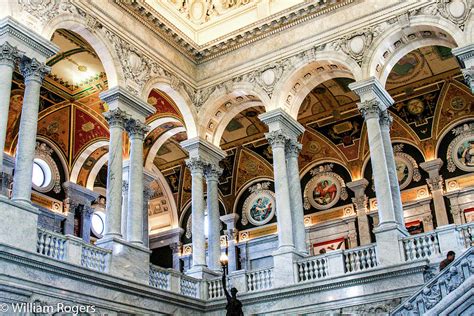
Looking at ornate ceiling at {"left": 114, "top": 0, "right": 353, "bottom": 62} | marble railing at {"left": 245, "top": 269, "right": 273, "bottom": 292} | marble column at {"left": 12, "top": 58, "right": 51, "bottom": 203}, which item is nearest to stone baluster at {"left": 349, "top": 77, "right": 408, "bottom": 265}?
ornate ceiling at {"left": 114, "top": 0, "right": 353, "bottom": 62}

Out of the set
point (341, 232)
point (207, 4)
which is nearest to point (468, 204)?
point (341, 232)

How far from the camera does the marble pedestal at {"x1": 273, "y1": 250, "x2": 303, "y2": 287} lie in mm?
16688

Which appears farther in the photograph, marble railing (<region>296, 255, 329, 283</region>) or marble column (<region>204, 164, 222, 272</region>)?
marble column (<region>204, 164, 222, 272</region>)

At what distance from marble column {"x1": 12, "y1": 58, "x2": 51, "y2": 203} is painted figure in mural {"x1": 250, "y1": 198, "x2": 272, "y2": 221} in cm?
1181

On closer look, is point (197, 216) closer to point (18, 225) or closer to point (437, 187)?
point (18, 225)

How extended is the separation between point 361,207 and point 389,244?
23.2ft

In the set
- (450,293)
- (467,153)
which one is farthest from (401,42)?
(450,293)

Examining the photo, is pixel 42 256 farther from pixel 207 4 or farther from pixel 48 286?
pixel 207 4

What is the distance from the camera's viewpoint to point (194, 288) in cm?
1783

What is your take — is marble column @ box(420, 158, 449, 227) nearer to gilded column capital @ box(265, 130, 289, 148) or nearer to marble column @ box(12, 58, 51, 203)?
gilded column capital @ box(265, 130, 289, 148)

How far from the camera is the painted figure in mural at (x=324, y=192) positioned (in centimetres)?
2361

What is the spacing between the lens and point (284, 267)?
55.4 feet

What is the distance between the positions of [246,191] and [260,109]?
3.99 m

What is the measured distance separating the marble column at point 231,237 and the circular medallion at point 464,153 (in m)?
8.37
